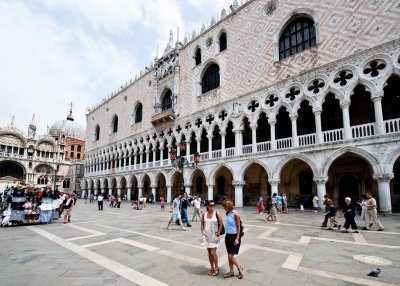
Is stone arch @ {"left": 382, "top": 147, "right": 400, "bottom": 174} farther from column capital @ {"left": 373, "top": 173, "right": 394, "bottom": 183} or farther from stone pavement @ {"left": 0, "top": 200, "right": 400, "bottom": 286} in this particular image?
stone pavement @ {"left": 0, "top": 200, "right": 400, "bottom": 286}

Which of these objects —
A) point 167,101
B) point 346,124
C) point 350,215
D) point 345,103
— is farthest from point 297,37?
point 167,101

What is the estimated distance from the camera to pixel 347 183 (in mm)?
16016

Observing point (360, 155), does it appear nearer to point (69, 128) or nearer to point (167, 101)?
point (167, 101)

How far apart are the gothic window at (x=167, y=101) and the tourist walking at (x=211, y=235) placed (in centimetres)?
2538

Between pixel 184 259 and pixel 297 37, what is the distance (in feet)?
58.6

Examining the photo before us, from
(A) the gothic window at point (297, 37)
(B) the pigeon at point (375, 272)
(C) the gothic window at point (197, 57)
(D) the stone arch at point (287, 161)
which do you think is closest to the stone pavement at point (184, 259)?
(B) the pigeon at point (375, 272)

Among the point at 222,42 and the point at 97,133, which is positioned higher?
the point at 222,42

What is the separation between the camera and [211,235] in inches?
163

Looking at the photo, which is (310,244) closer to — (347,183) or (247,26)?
(347,183)

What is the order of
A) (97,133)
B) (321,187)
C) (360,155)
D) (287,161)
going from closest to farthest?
(360,155), (321,187), (287,161), (97,133)

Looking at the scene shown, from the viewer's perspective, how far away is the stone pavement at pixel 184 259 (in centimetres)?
389

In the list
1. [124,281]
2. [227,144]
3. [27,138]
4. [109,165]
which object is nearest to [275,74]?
[227,144]

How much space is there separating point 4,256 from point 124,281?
11.0 ft

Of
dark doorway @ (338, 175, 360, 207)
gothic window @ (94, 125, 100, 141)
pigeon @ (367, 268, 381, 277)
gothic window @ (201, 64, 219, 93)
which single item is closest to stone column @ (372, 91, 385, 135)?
dark doorway @ (338, 175, 360, 207)
